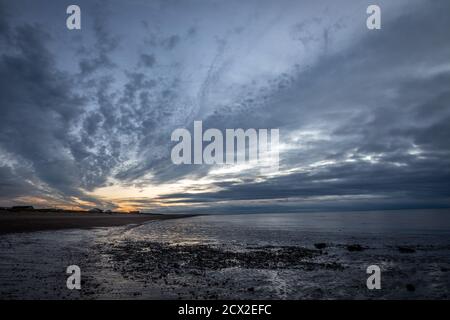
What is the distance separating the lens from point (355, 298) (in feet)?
51.4

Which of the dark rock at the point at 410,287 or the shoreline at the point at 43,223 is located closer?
the dark rock at the point at 410,287

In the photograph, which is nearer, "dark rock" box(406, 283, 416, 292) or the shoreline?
"dark rock" box(406, 283, 416, 292)

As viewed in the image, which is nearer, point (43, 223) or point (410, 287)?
point (410, 287)

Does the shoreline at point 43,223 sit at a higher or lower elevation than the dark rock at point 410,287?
lower

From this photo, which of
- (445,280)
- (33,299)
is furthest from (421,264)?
(33,299)

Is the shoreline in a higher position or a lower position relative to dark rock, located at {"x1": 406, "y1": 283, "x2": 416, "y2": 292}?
lower

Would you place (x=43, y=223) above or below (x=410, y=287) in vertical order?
below
